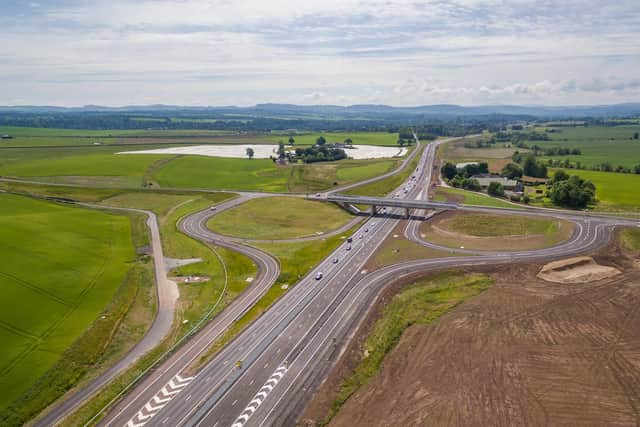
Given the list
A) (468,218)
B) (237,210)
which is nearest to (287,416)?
(468,218)

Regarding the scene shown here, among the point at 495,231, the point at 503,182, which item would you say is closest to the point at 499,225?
the point at 495,231

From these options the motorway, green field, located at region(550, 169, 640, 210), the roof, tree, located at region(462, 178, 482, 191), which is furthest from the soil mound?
the roof

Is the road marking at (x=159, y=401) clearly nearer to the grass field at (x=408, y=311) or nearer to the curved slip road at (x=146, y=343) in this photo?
the curved slip road at (x=146, y=343)

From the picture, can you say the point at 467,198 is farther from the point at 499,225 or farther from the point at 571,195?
the point at 499,225

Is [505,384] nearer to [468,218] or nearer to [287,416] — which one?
[287,416]

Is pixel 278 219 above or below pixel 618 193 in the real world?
below

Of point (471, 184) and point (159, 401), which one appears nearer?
point (159, 401)
